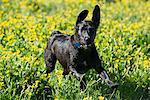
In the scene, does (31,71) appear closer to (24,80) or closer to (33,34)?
(24,80)

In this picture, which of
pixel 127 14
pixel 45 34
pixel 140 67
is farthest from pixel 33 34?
pixel 127 14

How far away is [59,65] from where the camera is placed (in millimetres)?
7246

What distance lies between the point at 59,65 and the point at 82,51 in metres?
1.28

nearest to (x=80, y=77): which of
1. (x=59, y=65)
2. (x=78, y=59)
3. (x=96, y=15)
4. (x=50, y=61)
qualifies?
(x=78, y=59)

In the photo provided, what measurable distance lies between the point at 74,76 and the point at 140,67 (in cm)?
160

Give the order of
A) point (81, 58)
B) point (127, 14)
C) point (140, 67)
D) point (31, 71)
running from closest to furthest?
point (81, 58), point (31, 71), point (140, 67), point (127, 14)

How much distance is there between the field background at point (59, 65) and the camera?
6.12 metres

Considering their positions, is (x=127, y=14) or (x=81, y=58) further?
(x=127, y=14)

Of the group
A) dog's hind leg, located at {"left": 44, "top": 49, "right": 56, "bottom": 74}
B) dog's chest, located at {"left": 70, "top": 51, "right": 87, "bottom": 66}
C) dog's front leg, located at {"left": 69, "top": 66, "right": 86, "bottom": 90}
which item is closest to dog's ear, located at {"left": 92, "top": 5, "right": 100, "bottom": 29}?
dog's chest, located at {"left": 70, "top": 51, "right": 87, "bottom": 66}

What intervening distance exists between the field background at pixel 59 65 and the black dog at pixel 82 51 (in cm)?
19

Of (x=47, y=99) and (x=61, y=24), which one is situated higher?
(x=61, y=24)

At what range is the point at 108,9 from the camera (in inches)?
493

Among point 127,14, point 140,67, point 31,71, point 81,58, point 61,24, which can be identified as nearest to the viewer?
point 81,58

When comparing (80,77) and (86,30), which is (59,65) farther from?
(86,30)
